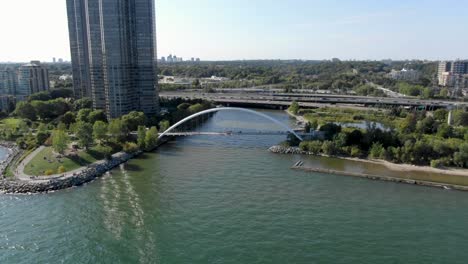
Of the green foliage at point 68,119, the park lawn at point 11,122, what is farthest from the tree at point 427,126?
the park lawn at point 11,122

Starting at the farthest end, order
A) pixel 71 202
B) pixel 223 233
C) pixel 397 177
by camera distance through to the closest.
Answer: pixel 397 177 < pixel 71 202 < pixel 223 233

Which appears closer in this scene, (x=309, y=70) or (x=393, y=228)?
(x=393, y=228)

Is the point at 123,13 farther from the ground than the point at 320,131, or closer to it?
farther from the ground

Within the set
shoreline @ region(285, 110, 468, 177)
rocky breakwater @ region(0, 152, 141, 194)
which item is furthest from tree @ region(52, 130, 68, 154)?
shoreline @ region(285, 110, 468, 177)

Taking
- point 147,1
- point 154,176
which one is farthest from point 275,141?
point 147,1

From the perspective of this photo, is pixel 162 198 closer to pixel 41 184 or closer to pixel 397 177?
pixel 41 184

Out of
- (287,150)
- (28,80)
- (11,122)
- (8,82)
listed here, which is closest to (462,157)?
(287,150)

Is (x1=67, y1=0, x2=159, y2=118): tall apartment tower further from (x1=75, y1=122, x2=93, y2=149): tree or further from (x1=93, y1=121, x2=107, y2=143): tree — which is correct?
(x1=75, y1=122, x2=93, y2=149): tree

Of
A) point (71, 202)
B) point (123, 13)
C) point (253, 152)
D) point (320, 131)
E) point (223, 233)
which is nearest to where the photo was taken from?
point (223, 233)

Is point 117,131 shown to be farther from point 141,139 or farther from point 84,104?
point 84,104
